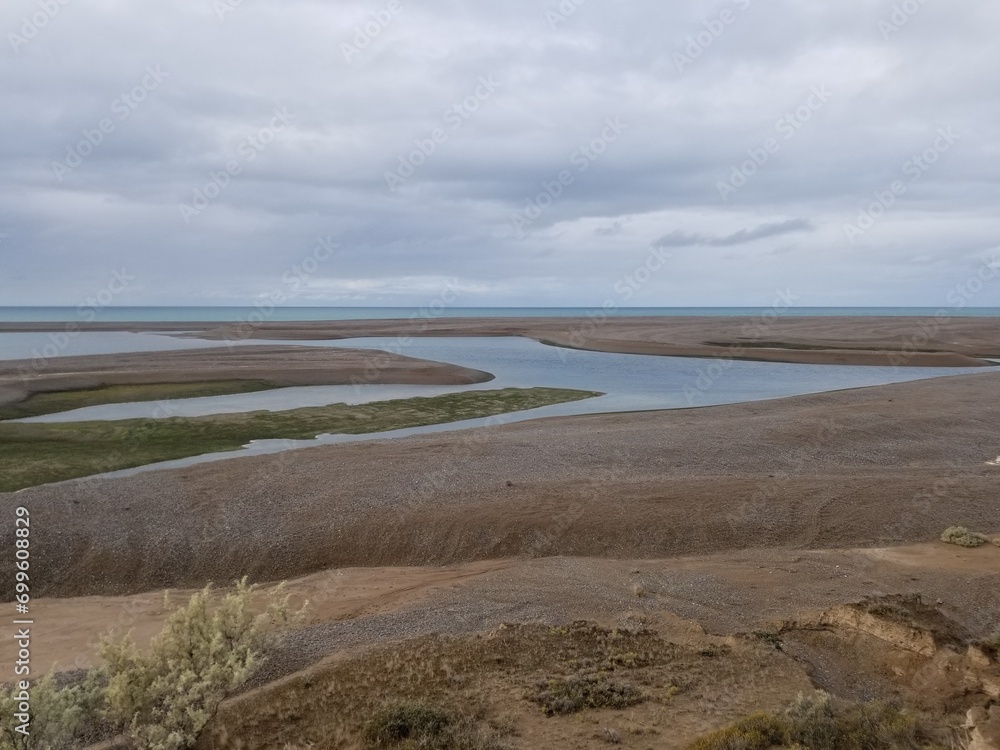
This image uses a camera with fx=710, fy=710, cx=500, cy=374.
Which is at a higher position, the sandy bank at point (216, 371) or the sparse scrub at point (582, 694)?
the sandy bank at point (216, 371)

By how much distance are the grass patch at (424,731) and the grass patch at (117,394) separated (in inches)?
1340

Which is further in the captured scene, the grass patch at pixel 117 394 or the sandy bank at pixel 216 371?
the sandy bank at pixel 216 371

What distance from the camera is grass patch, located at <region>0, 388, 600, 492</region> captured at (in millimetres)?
25641

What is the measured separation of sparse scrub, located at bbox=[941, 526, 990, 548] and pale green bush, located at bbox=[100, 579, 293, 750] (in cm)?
1611

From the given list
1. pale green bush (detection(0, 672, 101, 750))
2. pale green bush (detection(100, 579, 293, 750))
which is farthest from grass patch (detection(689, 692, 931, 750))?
pale green bush (detection(0, 672, 101, 750))

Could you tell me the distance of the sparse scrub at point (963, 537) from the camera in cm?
1728

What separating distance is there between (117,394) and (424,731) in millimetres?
40794

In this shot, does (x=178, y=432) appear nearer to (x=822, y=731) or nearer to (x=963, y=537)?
(x=963, y=537)

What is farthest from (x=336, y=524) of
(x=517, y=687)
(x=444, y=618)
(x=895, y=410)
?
(x=895, y=410)

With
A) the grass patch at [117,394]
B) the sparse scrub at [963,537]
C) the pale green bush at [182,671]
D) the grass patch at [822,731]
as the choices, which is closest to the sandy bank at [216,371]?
the grass patch at [117,394]

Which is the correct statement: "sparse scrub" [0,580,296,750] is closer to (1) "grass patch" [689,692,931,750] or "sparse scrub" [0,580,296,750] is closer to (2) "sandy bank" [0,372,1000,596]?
(1) "grass patch" [689,692,931,750]

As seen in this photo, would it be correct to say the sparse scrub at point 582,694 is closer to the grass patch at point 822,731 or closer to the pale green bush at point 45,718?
the grass patch at point 822,731

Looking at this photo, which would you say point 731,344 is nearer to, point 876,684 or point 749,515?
point 749,515

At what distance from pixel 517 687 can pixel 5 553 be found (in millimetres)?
13804
